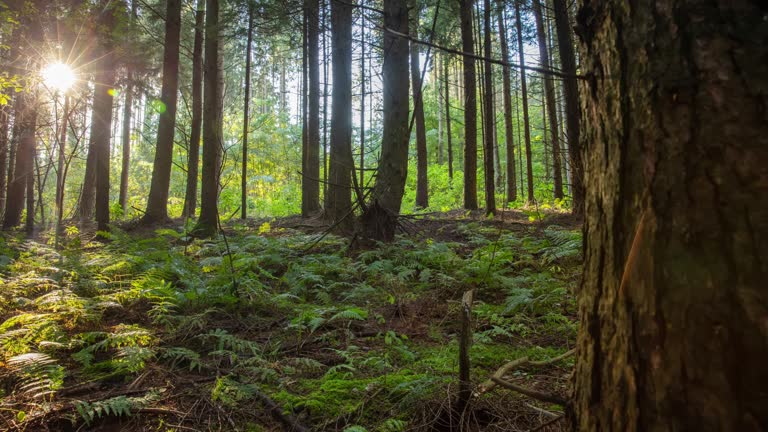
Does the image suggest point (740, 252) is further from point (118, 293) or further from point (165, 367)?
point (118, 293)

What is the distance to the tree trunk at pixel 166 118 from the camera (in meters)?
10.3

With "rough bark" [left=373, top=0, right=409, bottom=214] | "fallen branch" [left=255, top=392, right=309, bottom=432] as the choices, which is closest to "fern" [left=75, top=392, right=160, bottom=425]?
"fallen branch" [left=255, top=392, right=309, bottom=432]

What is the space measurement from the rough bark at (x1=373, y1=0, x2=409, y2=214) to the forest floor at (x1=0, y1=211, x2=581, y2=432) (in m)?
1.29

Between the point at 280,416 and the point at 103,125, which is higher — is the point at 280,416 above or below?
below

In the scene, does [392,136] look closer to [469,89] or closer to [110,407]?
[469,89]

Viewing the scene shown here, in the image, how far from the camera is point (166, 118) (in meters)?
10.5

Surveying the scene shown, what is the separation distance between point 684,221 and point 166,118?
11.6 m

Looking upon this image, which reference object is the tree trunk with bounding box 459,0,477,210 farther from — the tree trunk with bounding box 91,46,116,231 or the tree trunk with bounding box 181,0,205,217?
the tree trunk with bounding box 91,46,116,231

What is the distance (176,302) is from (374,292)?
2.06 meters

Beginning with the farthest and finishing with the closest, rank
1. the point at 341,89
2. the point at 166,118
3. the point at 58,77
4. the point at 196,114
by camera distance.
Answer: the point at 196,114 → the point at 166,118 → the point at 58,77 → the point at 341,89

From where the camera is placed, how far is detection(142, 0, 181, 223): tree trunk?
1030cm

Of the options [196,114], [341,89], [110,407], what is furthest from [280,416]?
[196,114]

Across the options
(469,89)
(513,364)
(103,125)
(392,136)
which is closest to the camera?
(513,364)

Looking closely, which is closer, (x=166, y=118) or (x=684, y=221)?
(x=684, y=221)
